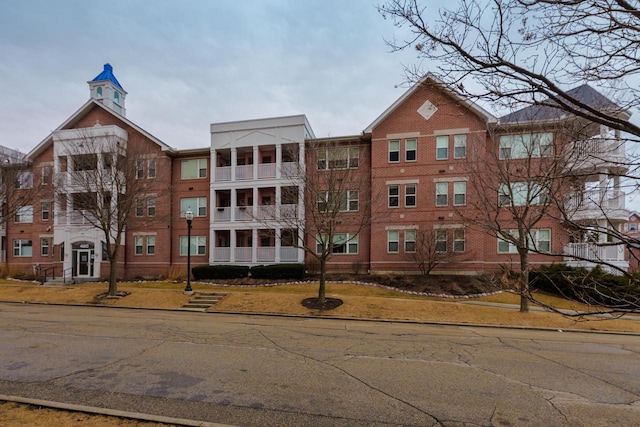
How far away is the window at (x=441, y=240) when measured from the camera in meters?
23.0

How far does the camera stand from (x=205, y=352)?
8.76 meters

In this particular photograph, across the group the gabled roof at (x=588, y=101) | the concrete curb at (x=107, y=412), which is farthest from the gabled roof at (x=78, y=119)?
the gabled roof at (x=588, y=101)

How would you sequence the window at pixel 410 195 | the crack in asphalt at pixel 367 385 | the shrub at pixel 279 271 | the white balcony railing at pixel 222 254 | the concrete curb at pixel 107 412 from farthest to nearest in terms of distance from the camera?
the white balcony railing at pixel 222 254, the window at pixel 410 195, the shrub at pixel 279 271, the crack in asphalt at pixel 367 385, the concrete curb at pixel 107 412

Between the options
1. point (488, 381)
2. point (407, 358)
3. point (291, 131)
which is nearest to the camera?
point (488, 381)

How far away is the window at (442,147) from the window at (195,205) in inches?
686

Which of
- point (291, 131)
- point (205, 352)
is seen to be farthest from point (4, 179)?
point (205, 352)

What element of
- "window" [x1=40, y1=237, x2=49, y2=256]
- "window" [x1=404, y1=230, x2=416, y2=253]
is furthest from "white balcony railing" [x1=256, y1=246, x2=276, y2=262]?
"window" [x1=40, y1=237, x2=49, y2=256]

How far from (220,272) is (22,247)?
19131 mm

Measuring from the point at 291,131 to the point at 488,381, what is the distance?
2196 centimetres

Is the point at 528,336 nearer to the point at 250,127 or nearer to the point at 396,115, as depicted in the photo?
the point at 396,115

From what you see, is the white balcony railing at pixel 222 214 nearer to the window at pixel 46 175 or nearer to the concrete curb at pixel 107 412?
the window at pixel 46 175

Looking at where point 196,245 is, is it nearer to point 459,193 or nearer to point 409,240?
point 409,240

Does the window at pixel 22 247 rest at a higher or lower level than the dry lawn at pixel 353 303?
higher

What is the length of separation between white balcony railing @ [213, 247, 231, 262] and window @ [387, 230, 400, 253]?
37.3 feet
